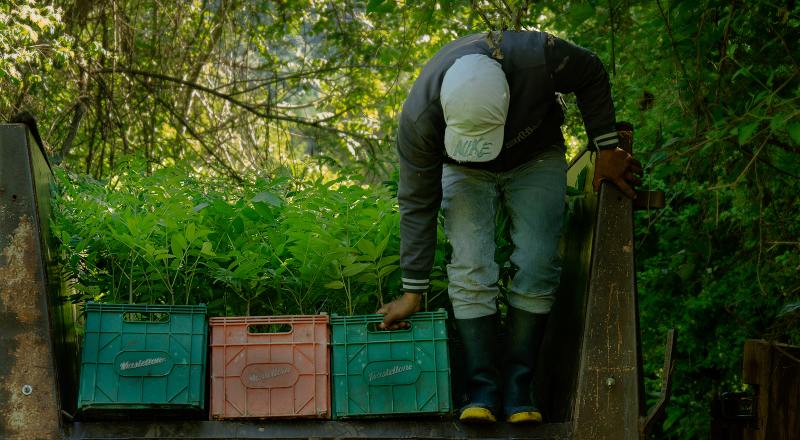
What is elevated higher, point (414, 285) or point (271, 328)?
point (414, 285)

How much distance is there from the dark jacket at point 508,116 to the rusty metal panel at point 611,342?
0.37 m

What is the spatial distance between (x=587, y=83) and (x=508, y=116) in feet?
1.16

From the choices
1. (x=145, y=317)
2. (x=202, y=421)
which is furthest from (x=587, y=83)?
(x=145, y=317)

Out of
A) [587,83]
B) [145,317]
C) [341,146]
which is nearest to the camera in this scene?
[587,83]

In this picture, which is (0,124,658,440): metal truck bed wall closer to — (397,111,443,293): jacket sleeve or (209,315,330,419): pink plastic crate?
(209,315,330,419): pink plastic crate

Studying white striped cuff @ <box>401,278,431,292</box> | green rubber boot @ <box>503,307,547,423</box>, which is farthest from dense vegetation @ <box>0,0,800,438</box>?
green rubber boot @ <box>503,307,547,423</box>

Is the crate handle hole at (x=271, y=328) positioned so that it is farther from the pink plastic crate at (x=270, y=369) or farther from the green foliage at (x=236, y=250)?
the pink plastic crate at (x=270, y=369)

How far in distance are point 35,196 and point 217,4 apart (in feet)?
24.9

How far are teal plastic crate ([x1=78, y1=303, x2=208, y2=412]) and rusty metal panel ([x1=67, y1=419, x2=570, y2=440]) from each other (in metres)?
0.08

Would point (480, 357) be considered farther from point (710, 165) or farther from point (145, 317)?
point (710, 165)

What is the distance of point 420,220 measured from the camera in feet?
11.7

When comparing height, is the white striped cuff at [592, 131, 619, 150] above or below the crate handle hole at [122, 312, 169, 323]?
above

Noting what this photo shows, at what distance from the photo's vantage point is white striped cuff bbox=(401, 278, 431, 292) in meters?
3.55

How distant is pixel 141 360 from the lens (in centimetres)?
338
